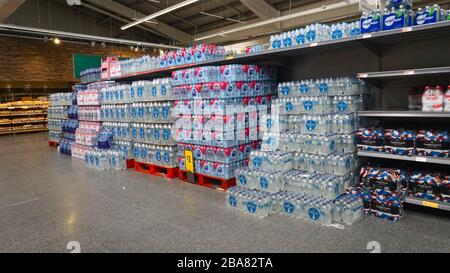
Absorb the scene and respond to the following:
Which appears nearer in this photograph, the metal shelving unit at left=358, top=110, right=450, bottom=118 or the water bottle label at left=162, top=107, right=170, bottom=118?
the metal shelving unit at left=358, top=110, right=450, bottom=118

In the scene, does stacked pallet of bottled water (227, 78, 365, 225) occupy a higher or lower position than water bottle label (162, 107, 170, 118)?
lower

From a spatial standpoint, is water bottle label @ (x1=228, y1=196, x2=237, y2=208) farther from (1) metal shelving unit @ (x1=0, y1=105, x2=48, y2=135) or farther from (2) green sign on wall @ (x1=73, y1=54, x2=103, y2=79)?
(1) metal shelving unit @ (x1=0, y1=105, x2=48, y2=135)

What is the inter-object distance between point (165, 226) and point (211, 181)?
194cm

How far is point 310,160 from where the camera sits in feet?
12.4

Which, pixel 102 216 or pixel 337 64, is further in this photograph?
pixel 337 64

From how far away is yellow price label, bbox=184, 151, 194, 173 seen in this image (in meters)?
5.00

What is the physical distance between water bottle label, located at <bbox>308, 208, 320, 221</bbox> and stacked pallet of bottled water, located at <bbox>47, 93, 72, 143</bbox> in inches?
309

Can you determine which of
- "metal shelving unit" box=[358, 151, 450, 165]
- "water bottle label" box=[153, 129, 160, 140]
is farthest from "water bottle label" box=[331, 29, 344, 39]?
"water bottle label" box=[153, 129, 160, 140]

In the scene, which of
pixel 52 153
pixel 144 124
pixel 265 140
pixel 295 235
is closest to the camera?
pixel 295 235

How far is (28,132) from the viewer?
14.9m

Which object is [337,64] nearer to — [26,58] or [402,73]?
[402,73]

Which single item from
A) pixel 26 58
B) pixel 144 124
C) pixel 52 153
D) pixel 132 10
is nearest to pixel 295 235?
pixel 144 124

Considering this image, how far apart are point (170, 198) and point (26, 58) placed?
12.8 metres

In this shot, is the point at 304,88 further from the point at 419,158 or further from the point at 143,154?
the point at 143,154
